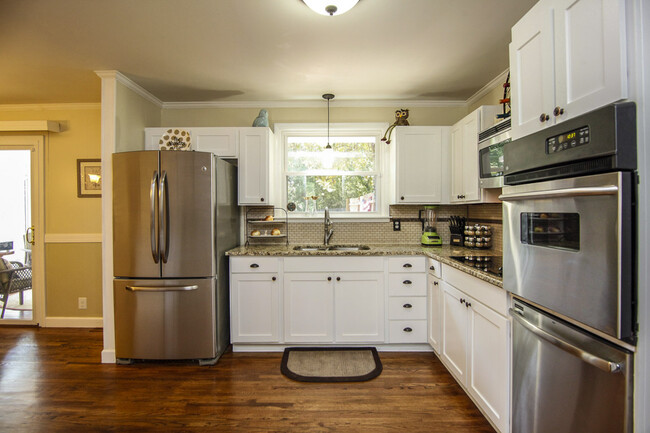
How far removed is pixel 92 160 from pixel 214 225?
7.11 feet

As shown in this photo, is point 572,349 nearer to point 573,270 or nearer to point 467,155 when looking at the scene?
point 573,270

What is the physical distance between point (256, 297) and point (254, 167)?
1.31 metres

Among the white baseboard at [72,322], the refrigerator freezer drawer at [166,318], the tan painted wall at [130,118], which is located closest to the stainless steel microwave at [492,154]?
the refrigerator freezer drawer at [166,318]

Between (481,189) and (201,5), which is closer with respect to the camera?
(201,5)

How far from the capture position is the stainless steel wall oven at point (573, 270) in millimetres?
938

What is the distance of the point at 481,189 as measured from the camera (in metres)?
2.56

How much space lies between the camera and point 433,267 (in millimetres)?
2633

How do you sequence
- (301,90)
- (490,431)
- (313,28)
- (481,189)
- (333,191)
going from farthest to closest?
(333,191), (301,90), (481,189), (313,28), (490,431)

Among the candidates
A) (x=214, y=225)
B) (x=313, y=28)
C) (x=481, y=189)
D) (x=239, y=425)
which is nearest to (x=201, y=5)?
(x=313, y=28)

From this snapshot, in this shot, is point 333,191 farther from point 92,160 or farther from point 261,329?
point 92,160

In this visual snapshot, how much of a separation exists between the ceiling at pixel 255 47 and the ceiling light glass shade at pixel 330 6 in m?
0.12

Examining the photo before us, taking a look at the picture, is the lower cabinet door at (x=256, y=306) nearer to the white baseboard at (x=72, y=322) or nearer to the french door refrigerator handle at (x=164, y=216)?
the french door refrigerator handle at (x=164, y=216)

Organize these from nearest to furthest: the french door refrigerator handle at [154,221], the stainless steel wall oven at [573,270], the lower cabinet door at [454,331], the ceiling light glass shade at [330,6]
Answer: the stainless steel wall oven at [573,270] → the ceiling light glass shade at [330,6] → the lower cabinet door at [454,331] → the french door refrigerator handle at [154,221]

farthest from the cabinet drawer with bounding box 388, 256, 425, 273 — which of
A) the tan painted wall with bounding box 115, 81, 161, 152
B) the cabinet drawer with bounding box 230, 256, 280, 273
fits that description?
the tan painted wall with bounding box 115, 81, 161, 152
